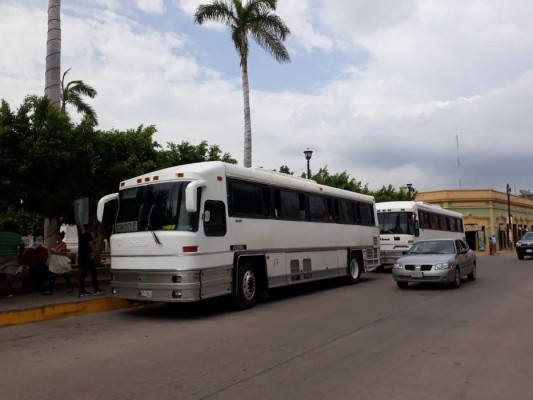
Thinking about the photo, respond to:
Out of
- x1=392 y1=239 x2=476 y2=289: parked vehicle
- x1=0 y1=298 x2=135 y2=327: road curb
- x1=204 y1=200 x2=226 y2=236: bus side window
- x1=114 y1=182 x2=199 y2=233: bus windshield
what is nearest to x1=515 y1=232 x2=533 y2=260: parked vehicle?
x1=392 y1=239 x2=476 y2=289: parked vehicle

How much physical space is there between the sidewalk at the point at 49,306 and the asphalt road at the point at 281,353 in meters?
0.38

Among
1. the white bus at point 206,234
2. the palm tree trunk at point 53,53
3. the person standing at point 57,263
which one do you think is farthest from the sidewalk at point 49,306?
the palm tree trunk at point 53,53

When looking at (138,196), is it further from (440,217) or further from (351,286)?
(440,217)

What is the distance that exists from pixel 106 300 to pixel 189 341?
A: 473cm

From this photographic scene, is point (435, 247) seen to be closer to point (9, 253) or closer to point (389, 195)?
point (9, 253)

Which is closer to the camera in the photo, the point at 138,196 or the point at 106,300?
the point at 138,196

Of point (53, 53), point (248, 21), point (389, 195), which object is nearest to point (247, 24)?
point (248, 21)

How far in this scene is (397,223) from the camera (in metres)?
21.9

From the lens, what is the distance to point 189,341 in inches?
306

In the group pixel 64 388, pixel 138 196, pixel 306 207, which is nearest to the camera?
pixel 64 388

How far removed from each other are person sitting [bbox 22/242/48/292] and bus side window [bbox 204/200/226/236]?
5.32 meters

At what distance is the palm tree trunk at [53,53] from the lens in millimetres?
15995

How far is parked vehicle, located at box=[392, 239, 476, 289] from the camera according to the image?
1402 cm

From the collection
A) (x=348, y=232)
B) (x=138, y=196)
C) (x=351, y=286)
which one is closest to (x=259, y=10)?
(x=348, y=232)
